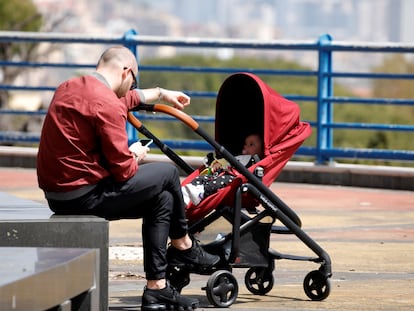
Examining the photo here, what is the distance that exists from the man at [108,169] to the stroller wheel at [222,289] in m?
0.19

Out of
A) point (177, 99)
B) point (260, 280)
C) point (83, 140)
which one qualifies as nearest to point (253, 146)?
point (177, 99)

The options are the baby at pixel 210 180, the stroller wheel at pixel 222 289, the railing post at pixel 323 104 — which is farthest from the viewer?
the railing post at pixel 323 104

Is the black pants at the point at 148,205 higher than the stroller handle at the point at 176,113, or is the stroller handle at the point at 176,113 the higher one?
the stroller handle at the point at 176,113

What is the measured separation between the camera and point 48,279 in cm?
573

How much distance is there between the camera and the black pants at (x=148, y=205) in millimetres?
7078

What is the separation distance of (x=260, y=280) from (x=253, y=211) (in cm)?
43

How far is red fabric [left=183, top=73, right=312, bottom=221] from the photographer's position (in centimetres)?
777

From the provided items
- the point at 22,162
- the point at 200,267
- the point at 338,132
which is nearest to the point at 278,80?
the point at 338,132

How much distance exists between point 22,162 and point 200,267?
357 inches

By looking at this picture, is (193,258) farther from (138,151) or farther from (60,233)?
(60,233)

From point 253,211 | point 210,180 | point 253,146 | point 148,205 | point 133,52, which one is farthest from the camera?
point 133,52

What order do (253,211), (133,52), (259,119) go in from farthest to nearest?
(133,52), (259,119), (253,211)

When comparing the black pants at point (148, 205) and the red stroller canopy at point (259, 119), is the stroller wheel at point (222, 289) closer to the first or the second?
the black pants at point (148, 205)

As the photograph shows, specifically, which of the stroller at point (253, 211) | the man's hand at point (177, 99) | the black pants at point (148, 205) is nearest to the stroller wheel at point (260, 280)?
the stroller at point (253, 211)
